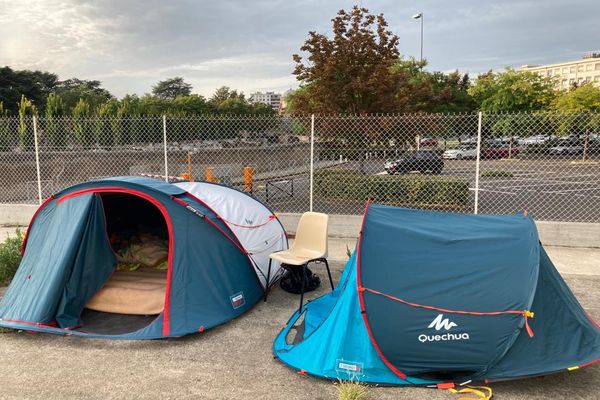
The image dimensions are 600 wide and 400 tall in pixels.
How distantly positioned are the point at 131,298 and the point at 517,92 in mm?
31561

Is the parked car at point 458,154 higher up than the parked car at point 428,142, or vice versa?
the parked car at point 428,142

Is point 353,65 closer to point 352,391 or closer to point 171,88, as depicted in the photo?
point 352,391

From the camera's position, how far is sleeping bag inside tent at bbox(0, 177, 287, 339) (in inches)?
171

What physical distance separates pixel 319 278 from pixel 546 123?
224 inches

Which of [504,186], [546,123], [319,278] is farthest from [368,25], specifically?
[319,278]

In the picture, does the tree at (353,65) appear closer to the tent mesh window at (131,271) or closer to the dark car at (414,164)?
the dark car at (414,164)

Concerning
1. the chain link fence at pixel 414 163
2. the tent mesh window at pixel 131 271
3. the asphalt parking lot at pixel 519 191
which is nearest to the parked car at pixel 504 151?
the chain link fence at pixel 414 163

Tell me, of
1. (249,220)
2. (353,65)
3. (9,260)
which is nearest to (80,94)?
(353,65)

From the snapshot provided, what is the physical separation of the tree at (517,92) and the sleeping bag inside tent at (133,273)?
2981 cm

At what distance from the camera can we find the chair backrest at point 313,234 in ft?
17.8

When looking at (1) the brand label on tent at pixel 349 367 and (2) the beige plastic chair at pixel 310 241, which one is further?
(2) the beige plastic chair at pixel 310 241

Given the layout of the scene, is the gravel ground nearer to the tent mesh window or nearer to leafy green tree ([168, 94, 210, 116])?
the tent mesh window

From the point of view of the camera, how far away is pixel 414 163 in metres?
10.6

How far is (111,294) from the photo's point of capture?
4.93 m
